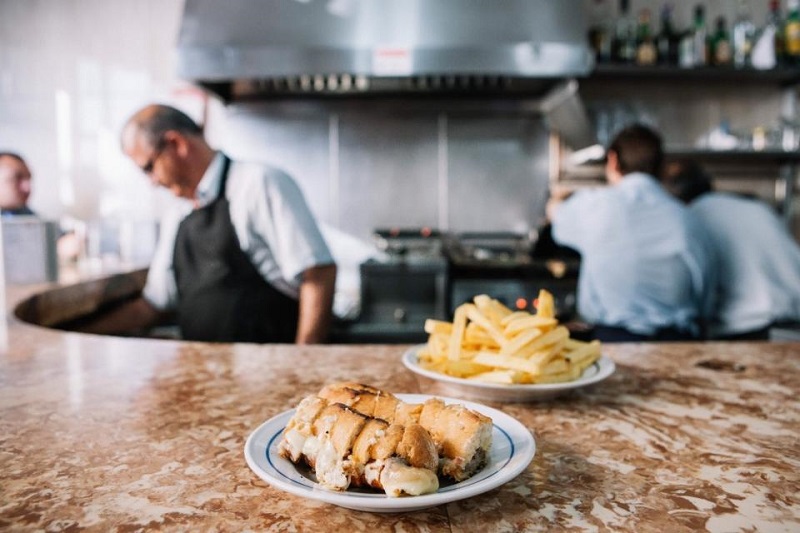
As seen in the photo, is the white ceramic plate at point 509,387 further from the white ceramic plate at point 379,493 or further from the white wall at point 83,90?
the white wall at point 83,90

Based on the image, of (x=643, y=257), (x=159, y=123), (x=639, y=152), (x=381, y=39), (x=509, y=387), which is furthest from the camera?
(x=381, y=39)

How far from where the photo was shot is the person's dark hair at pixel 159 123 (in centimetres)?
198

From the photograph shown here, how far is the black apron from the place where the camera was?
2.03 m

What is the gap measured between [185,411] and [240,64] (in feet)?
6.97

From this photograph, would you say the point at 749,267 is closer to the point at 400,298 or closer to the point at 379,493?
the point at 400,298

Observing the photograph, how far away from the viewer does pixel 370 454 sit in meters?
0.55

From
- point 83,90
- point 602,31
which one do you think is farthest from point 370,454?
point 83,90

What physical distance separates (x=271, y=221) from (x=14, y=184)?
204cm

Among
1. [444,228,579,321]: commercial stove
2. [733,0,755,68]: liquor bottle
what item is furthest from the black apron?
[733,0,755,68]: liquor bottle

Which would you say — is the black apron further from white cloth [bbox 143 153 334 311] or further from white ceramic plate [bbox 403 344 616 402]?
white ceramic plate [bbox 403 344 616 402]

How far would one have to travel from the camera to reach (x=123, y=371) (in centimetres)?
110

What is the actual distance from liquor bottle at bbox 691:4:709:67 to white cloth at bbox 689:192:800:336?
1.25 meters

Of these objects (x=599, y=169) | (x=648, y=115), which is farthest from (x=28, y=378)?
(x=648, y=115)

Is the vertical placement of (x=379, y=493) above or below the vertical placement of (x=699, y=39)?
below
